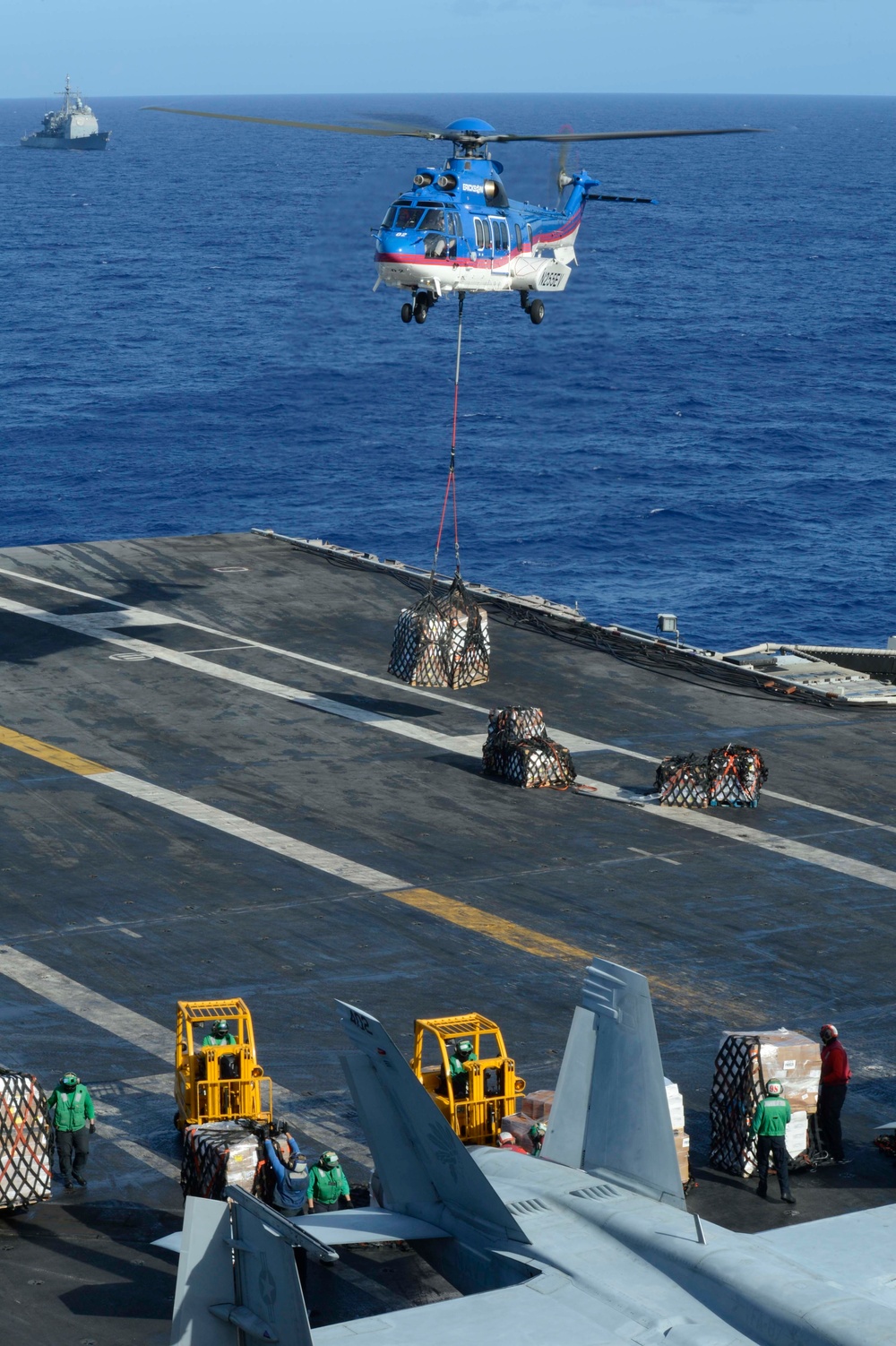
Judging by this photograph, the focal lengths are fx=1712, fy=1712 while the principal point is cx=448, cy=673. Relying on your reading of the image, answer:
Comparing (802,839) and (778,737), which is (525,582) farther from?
(802,839)

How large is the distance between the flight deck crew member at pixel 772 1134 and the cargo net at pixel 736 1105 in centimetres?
51

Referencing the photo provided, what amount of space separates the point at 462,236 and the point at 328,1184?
26752mm

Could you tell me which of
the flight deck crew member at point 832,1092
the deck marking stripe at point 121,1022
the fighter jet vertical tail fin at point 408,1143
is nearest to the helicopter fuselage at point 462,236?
the deck marking stripe at point 121,1022

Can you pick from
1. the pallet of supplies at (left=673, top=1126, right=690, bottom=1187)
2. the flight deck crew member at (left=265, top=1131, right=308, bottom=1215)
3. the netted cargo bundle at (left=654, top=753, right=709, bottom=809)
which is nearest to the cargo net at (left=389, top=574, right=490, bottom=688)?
the netted cargo bundle at (left=654, top=753, right=709, bottom=809)

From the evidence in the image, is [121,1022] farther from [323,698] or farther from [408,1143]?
[323,698]

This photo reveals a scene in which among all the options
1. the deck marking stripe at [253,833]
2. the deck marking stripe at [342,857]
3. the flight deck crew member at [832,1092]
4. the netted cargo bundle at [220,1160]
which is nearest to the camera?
the netted cargo bundle at [220,1160]

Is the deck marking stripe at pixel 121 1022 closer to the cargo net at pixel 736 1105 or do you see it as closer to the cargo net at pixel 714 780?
the cargo net at pixel 736 1105

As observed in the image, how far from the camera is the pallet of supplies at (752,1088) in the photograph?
82.2ft

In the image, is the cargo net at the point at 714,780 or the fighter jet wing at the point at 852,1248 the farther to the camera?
the cargo net at the point at 714,780

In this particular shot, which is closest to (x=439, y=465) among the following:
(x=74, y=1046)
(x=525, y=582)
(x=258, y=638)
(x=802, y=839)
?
(x=525, y=582)

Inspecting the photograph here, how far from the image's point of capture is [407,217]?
42156mm

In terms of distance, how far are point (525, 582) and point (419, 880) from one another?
4609cm

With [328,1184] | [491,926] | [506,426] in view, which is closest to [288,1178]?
[328,1184]

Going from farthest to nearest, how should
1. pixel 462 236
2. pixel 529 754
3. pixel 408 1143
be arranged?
pixel 529 754
pixel 462 236
pixel 408 1143
